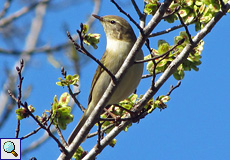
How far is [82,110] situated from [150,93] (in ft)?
3.92

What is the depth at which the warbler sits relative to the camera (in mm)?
4977

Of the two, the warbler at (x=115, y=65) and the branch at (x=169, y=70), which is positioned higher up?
the warbler at (x=115, y=65)

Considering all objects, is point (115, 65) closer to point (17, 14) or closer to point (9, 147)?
point (9, 147)

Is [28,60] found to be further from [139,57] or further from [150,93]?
[150,93]

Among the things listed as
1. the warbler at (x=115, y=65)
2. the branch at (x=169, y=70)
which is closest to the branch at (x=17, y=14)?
the warbler at (x=115, y=65)

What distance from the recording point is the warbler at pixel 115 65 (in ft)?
16.3

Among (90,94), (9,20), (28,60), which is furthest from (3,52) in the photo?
(90,94)

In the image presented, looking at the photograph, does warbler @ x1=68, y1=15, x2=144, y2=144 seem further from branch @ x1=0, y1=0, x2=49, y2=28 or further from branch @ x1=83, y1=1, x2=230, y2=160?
branch @ x1=0, y1=0, x2=49, y2=28

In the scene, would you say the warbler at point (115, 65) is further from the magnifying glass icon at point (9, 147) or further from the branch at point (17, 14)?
the branch at point (17, 14)

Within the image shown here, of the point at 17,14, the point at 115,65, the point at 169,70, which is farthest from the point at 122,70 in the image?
the point at 17,14

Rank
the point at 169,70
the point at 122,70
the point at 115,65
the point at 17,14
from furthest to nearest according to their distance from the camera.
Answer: the point at 17,14 < the point at 115,65 < the point at 169,70 < the point at 122,70

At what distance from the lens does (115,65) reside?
16.6ft

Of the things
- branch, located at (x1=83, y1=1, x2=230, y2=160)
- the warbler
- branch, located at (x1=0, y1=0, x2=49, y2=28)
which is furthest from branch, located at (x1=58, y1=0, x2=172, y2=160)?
branch, located at (x1=0, y1=0, x2=49, y2=28)

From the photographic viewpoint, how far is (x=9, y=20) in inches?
366
